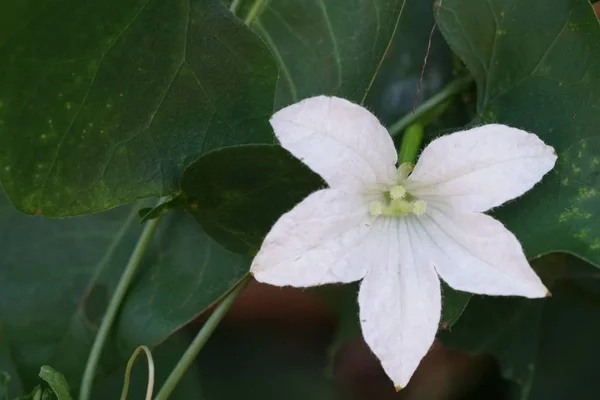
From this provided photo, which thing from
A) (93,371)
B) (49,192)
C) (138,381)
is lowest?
(138,381)

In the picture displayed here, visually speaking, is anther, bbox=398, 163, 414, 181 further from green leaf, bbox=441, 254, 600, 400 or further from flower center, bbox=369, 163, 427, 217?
green leaf, bbox=441, 254, 600, 400

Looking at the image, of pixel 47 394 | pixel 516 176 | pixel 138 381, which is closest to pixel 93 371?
pixel 47 394

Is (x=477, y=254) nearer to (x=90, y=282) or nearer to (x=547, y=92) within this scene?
(x=547, y=92)

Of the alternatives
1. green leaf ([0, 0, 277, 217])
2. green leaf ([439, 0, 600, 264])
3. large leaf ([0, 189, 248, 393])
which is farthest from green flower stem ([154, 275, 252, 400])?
green leaf ([439, 0, 600, 264])

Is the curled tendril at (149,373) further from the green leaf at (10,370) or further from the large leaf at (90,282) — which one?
the green leaf at (10,370)

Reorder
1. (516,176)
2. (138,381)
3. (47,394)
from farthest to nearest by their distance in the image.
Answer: (138,381) → (47,394) → (516,176)

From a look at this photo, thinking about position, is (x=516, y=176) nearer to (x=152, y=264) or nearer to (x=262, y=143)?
(x=262, y=143)

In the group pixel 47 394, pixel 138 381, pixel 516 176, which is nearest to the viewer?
pixel 516 176
